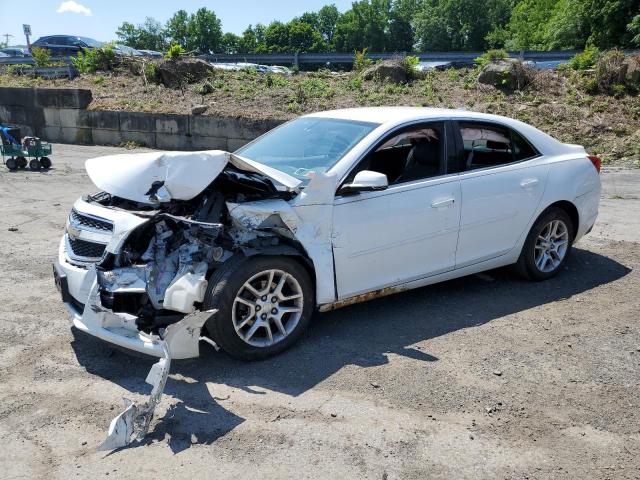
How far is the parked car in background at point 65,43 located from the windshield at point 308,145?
29311mm

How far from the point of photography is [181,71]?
17719mm

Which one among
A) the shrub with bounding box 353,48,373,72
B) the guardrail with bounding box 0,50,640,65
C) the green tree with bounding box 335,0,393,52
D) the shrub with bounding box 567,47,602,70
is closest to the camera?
the shrub with bounding box 567,47,602,70

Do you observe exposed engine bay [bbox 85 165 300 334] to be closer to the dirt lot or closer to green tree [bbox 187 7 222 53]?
the dirt lot

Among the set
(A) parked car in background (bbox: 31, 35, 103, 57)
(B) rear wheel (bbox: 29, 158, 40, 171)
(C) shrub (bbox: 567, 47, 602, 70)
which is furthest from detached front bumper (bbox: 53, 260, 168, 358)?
(A) parked car in background (bbox: 31, 35, 103, 57)

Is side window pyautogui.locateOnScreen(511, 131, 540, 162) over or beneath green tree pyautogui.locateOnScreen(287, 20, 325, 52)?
beneath

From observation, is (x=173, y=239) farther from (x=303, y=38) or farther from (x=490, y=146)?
(x=303, y=38)

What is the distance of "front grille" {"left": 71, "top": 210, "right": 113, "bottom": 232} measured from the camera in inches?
157

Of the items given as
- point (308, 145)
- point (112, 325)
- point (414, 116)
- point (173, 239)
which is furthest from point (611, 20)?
point (112, 325)

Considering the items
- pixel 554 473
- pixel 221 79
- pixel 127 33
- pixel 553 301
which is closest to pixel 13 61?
pixel 221 79

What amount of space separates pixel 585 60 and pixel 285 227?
14.3m

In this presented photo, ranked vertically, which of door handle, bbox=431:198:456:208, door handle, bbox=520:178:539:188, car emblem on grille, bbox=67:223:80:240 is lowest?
car emblem on grille, bbox=67:223:80:240

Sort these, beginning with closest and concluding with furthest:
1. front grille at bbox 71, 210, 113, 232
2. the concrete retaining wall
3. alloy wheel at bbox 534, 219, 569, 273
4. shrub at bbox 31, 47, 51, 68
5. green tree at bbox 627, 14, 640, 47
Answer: front grille at bbox 71, 210, 113, 232 < alloy wheel at bbox 534, 219, 569, 273 < the concrete retaining wall < shrub at bbox 31, 47, 51, 68 < green tree at bbox 627, 14, 640, 47

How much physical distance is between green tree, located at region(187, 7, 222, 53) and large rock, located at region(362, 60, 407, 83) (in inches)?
3435

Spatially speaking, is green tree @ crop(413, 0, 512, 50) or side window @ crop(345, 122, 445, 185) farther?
green tree @ crop(413, 0, 512, 50)
